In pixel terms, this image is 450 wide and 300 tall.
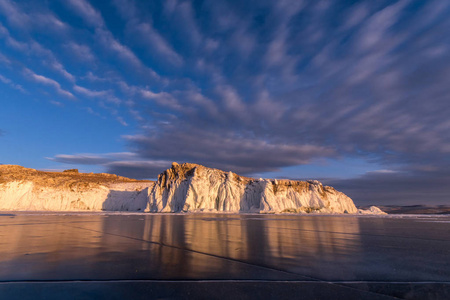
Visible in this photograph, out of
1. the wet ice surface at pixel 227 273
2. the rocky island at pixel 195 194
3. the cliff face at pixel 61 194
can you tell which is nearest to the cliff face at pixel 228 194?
the rocky island at pixel 195 194

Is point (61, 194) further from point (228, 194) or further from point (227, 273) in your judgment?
point (227, 273)

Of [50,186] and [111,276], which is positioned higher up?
[50,186]

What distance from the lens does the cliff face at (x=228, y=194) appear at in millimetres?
44688

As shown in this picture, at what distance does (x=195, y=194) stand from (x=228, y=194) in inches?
271

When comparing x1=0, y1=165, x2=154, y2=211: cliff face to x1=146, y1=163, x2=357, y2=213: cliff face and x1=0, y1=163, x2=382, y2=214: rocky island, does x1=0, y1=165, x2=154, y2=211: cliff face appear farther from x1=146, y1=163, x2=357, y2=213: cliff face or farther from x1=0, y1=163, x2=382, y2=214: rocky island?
x1=146, y1=163, x2=357, y2=213: cliff face

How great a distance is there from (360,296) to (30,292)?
3.73 meters

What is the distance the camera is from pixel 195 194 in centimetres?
4478

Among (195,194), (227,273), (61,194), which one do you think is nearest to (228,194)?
(195,194)

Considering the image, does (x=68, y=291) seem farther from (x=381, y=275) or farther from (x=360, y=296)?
(x=381, y=275)

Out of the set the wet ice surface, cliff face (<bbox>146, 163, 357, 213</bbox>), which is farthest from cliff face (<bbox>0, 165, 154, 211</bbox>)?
the wet ice surface

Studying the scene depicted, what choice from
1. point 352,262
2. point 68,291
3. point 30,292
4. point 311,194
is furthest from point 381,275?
point 311,194

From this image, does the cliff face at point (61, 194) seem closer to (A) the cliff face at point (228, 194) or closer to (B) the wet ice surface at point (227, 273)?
(A) the cliff face at point (228, 194)

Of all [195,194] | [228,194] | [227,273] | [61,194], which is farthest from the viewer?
[61,194]

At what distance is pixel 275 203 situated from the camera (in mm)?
44875
